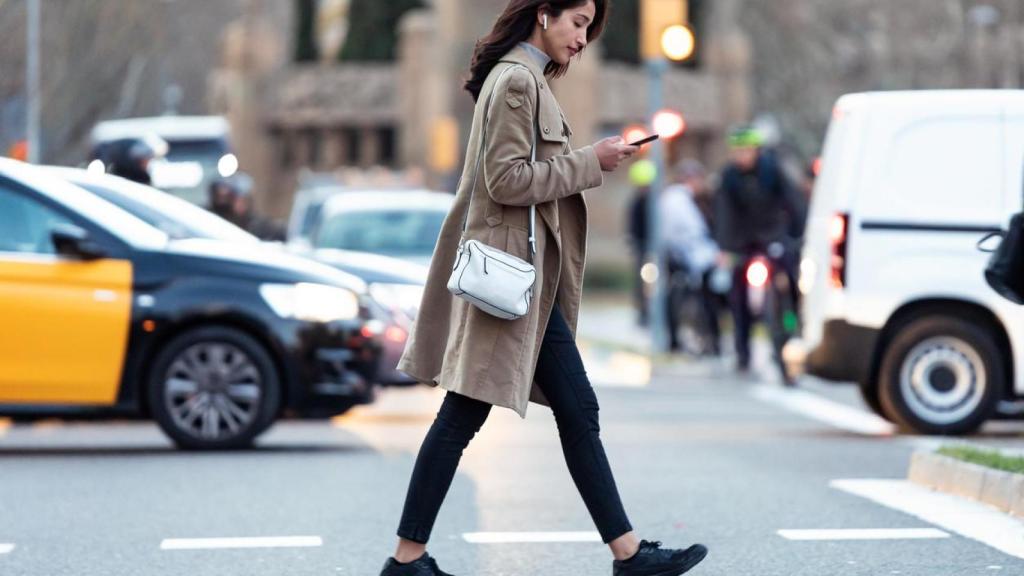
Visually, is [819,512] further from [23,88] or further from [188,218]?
[23,88]

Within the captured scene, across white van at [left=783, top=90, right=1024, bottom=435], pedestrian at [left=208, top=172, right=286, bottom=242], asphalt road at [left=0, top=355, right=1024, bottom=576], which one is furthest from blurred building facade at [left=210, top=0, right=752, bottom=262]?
white van at [left=783, top=90, right=1024, bottom=435]

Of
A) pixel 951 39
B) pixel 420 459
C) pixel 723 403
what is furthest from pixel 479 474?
pixel 951 39

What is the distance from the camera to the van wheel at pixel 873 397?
1320cm

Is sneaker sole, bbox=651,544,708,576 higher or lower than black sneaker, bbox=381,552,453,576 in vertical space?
higher

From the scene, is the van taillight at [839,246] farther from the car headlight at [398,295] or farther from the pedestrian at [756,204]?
the pedestrian at [756,204]

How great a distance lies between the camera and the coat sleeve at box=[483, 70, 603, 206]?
6410mm

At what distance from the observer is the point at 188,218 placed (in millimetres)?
13016

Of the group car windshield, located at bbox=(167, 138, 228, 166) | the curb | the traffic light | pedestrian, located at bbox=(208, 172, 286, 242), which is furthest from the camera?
car windshield, located at bbox=(167, 138, 228, 166)

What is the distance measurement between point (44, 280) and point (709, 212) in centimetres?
1191

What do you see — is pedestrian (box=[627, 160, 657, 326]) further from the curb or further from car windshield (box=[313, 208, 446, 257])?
the curb

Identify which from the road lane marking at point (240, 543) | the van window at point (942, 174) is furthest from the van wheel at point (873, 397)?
the road lane marking at point (240, 543)

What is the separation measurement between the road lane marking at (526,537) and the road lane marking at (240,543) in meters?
0.59

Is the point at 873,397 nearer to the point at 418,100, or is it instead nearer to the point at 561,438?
the point at 561,438

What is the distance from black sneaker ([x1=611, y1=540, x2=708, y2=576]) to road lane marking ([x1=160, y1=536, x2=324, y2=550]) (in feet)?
6.15
